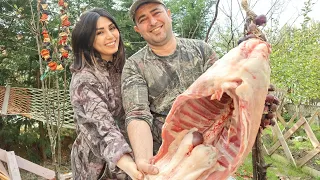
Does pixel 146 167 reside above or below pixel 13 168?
above

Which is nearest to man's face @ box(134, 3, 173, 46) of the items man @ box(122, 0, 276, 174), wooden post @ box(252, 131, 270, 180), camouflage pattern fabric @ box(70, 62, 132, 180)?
man @ box(122, 0, 276, 174)

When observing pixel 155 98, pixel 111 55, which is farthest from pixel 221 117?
pixel 111 55

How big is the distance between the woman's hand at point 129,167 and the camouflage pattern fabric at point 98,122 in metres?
0.02

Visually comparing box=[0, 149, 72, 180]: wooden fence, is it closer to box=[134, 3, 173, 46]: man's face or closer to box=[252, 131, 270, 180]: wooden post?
box=[134, 3, 173, 46]: man's face

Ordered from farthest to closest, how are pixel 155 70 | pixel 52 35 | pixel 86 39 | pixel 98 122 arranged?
pixel 52 35 < pixel 86 39 < pixel 155 70 < pixel 98 122

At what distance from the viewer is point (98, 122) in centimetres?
125

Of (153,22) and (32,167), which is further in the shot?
(32,167)

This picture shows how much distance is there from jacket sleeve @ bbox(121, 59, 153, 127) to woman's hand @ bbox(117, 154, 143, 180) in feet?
0.46

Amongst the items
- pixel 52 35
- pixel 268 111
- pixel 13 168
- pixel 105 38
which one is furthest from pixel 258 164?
pixel 52 35

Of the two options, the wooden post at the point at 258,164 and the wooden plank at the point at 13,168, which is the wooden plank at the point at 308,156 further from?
the wooden post at the point at 258,164

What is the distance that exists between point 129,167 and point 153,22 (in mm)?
511

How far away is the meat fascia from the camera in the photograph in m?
0.77

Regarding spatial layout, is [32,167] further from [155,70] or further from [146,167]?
[146,167]

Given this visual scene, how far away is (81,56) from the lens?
1.48m
